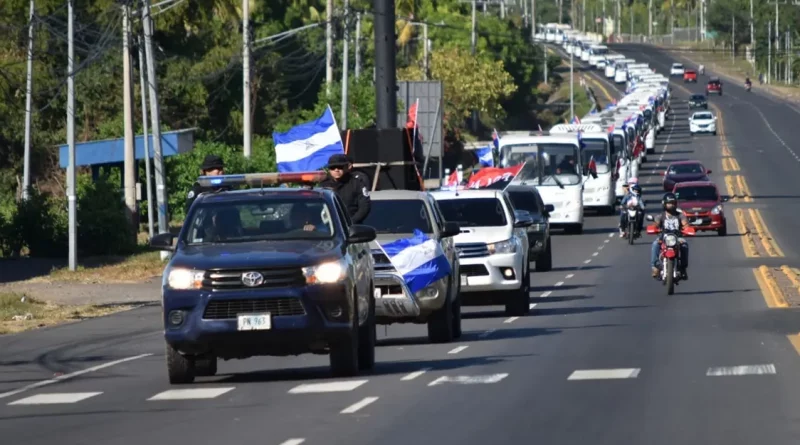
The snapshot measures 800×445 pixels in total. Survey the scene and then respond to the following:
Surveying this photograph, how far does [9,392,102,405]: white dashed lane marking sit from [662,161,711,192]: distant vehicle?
47.8 metres

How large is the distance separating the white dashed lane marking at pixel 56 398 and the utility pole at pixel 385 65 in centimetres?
2672

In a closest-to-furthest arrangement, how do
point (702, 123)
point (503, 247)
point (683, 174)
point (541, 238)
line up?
point (503, 247) → point (541, 238) → point (683, 174) → point (702, 123)

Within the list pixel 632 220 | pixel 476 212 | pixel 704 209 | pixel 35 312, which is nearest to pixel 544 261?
pixel 632 220

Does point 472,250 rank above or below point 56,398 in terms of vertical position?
above

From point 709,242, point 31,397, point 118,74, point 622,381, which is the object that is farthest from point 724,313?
point 118,74

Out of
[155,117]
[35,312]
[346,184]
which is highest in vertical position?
[155,117]

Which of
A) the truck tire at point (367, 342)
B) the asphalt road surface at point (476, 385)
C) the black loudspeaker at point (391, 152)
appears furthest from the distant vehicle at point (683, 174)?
the truck tire at point (367, 342)

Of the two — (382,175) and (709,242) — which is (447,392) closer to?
(382,175)

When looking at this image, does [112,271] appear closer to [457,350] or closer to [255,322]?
[457,350]

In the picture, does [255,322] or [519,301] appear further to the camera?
[519,301]

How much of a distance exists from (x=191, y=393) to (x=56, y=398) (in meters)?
1.18

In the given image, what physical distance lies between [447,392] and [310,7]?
3847 inches

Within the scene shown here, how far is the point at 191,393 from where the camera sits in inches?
604

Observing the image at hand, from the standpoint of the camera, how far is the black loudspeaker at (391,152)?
3650 centimetres
